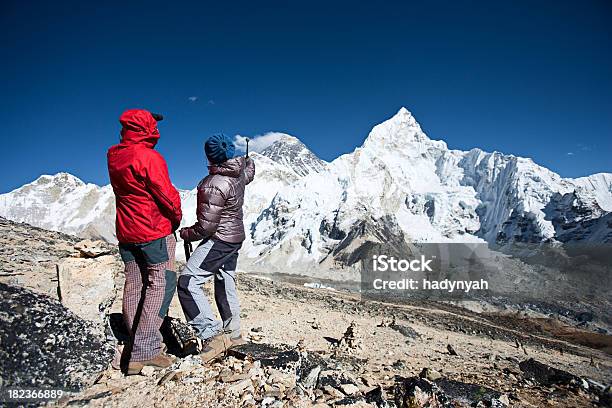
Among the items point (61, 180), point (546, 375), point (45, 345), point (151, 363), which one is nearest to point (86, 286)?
point (45, 345)

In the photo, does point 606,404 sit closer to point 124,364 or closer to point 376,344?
point 376,344

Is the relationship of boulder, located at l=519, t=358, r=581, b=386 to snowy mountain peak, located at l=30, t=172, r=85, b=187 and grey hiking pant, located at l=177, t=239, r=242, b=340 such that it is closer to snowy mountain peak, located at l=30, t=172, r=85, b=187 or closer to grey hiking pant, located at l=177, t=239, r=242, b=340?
grey hiking pant, located at l=177, t=239, r=242, b=340

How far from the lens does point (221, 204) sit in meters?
3.95

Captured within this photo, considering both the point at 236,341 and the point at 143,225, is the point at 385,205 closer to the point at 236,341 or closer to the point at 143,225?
the point at 236,341

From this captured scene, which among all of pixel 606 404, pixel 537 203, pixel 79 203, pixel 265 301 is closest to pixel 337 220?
pixel 537 203

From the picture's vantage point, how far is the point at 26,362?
9.49 ft

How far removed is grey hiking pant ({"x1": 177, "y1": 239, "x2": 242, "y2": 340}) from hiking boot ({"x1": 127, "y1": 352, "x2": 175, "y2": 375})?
0.42 m

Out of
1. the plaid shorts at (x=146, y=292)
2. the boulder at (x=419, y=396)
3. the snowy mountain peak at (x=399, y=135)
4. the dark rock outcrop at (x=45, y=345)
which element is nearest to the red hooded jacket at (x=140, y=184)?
the plaid shorts at (x=146, y=292)

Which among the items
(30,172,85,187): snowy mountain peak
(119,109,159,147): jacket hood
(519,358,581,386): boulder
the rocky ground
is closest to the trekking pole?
the rocky ground

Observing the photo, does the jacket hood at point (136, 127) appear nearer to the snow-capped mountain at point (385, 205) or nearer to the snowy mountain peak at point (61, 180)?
the snow-capped mountain at point (385, 205)

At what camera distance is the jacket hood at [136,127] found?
3459mm

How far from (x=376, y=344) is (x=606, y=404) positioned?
10.8 feet

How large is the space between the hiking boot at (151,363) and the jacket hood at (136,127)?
2087 millimetres

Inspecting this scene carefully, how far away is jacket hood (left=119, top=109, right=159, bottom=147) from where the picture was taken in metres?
3.46
